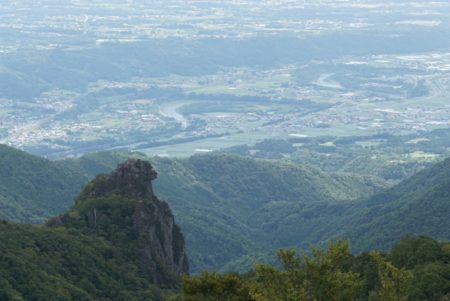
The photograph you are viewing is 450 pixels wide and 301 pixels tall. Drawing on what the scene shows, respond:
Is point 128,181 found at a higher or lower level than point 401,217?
higher

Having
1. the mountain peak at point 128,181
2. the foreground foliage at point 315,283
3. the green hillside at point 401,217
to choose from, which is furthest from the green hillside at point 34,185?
the foreground foliage at point 315,283

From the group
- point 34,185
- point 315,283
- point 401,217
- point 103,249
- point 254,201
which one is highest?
point 315,283

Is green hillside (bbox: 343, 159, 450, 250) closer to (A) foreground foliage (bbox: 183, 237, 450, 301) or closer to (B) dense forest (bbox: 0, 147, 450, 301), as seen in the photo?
(B) dense forest (bbox: 0, 147, 450, 301)

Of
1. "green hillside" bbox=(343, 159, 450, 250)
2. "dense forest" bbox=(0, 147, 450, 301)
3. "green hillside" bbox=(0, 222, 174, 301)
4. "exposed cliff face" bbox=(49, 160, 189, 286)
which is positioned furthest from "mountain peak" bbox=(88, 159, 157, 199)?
"green hillside" bbox=(343, 159, 450, 250)

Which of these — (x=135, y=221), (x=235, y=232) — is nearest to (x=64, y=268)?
(x=135, y=221)

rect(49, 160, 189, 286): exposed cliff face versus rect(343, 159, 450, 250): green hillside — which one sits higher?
rect(49, 160, 189, 286): exposed cliff face

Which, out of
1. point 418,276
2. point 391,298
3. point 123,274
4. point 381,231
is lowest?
point 381,231

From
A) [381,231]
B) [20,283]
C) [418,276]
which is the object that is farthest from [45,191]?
[418,276]

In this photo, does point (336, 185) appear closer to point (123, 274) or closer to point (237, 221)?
point (237, 221)

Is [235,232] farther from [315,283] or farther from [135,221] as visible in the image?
[315,283]
